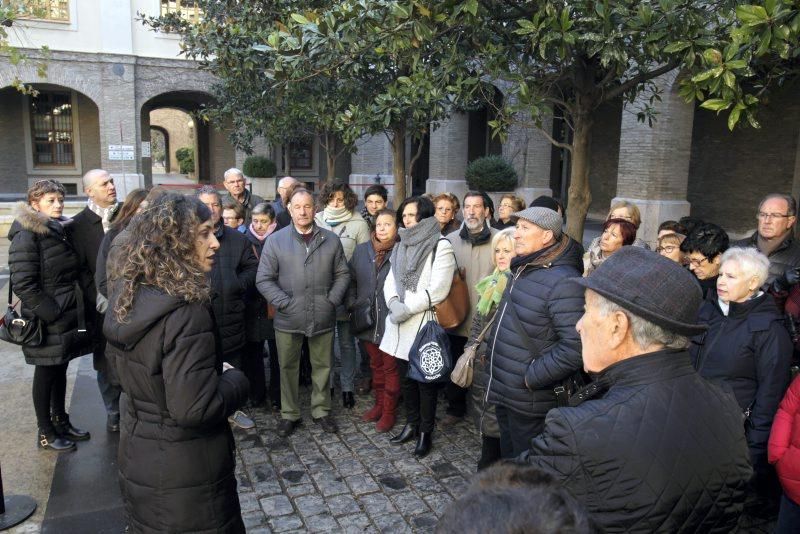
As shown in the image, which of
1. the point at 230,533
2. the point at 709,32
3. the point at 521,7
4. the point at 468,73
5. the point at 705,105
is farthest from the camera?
the point at 468,73

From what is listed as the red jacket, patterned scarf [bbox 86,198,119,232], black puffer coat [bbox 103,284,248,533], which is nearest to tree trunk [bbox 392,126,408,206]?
patterned scarf [bbox 86,198,119,232]

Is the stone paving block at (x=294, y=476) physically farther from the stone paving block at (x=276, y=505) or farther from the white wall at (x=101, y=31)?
the white wall at (x=101, y=31)

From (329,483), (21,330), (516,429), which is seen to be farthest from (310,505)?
(21,330)

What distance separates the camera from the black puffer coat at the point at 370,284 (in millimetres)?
5121

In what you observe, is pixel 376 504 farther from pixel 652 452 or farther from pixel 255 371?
pixel 652 452

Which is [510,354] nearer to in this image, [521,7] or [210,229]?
[210,229]

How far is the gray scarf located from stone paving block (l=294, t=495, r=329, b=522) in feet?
5.15

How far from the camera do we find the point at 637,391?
65.7 inches

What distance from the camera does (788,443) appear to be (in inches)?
114

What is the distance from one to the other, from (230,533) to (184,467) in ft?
1.28

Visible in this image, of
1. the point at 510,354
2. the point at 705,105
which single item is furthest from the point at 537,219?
the point at 705,105

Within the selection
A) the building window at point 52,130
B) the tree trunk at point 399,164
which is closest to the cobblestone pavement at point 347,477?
the tree trunk at point 399,164

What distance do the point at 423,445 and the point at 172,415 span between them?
261 centimetres

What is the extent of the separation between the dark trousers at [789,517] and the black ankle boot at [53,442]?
15.3ft
